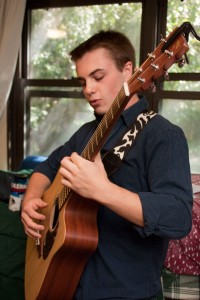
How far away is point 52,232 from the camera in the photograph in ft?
3.54

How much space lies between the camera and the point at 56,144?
2.67 metres

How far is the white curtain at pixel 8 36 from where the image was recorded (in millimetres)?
2352

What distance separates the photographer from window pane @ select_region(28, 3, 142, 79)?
2377 mm

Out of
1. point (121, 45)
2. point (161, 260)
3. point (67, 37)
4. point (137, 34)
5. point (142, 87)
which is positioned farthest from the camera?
point (67, 37)

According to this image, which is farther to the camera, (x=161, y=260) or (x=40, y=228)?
(x=40, y=228)

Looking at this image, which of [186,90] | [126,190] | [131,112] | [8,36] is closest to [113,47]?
[131,112]

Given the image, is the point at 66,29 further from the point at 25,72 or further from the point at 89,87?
the point at 89,87

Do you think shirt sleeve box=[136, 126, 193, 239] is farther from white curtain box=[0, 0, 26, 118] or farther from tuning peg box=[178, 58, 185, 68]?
white curtain box=[0, 0, 26, 118]

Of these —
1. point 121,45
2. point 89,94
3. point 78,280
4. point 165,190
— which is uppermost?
point 121,45

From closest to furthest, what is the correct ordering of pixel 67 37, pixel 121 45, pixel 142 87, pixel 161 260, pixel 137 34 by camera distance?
1. pixel 142 87
2. pixel 161 260
3. pixel 121 45
4. pixel 137 34
5. pixel 67 37

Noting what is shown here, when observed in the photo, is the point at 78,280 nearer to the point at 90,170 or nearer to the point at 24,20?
the point at 90,170

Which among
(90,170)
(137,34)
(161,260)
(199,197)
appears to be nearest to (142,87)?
(90,170)

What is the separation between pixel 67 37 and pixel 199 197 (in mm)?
1522

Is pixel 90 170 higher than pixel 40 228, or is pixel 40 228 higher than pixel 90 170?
pixel 90 170
